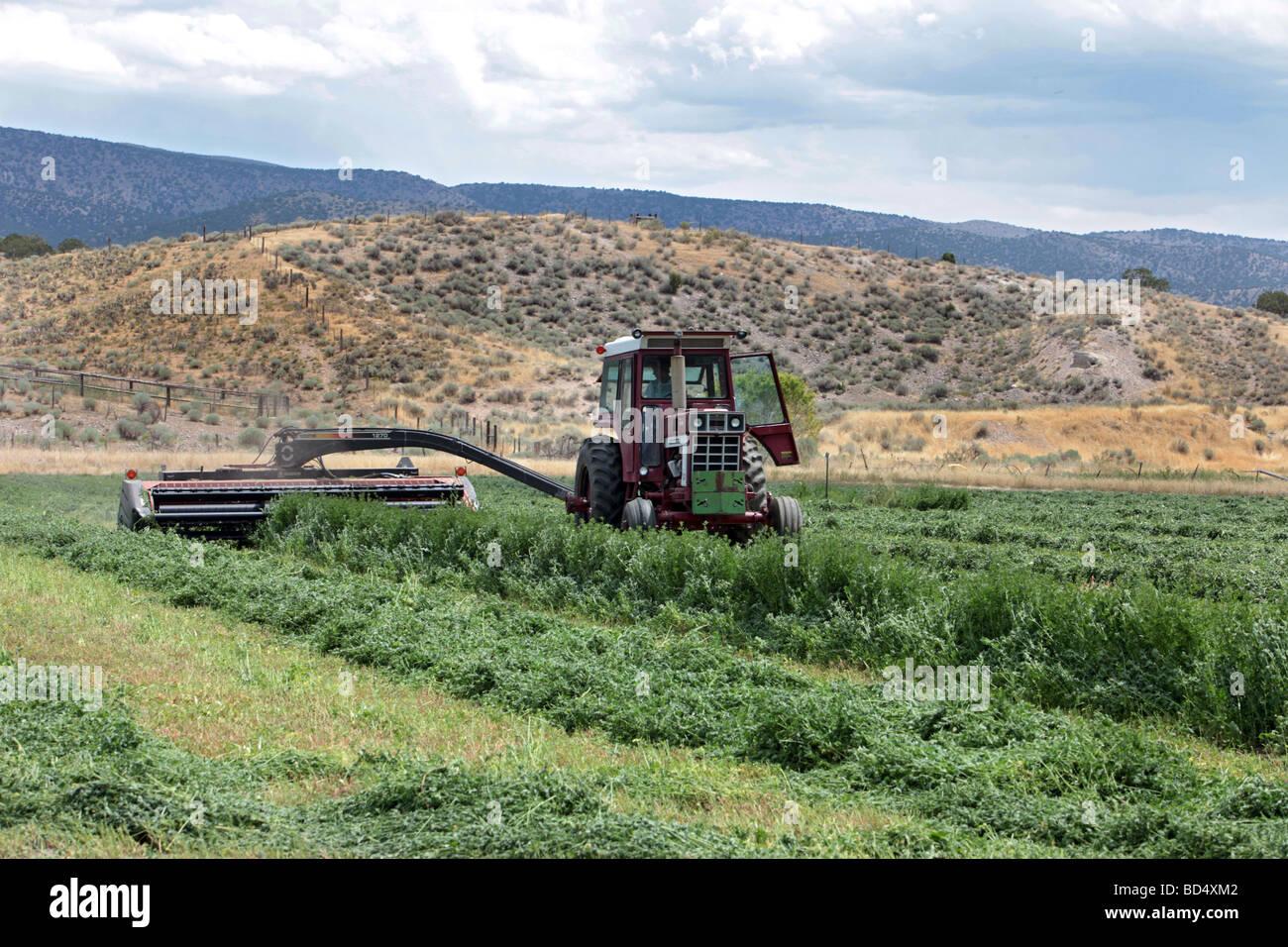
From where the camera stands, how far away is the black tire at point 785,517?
1452 centimetres

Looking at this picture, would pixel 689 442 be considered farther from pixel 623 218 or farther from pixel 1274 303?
pixel 623 218

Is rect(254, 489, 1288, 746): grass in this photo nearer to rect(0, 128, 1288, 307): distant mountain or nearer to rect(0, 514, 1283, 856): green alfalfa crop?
rect(0, 514, 1283, 856): green alfalfa crop

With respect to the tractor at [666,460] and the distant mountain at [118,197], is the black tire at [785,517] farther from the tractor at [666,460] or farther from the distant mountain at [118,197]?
the distant mountain at [118,197]

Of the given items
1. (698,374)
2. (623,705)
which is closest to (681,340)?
(698,374)

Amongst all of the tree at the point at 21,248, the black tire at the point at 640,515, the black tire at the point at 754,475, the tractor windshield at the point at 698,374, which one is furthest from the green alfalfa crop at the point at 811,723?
the tree at the point at 21,248

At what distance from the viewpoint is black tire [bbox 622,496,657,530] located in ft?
45.5

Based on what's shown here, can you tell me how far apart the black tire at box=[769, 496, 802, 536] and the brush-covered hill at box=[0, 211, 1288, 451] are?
112 feet

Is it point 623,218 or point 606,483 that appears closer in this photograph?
point 606,483

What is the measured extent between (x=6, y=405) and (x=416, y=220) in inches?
1630

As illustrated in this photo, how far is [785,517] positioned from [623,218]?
163044 mm

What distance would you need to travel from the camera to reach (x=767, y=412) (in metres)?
15.2

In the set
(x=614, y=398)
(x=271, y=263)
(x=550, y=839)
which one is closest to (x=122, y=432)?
(x=271, y=263)
